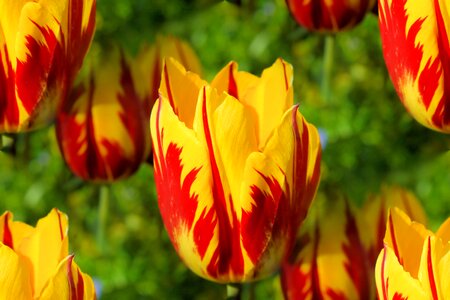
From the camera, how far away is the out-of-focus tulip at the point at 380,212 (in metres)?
1.09

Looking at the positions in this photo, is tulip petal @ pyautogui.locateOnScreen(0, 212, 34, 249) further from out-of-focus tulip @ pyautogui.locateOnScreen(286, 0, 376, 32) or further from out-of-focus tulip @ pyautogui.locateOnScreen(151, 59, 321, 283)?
out-of-focus tulip @ pyautogui.locateOnScreen(286, 0, 376, 32)

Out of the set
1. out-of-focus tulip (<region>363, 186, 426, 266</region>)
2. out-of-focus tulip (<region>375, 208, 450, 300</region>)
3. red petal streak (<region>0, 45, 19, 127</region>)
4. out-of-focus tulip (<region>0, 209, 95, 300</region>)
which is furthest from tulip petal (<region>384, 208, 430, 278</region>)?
red petal streak (<region>0, 45, 19, 127</region>)

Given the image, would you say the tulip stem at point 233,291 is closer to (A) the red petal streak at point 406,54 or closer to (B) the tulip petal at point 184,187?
(B) the tulip petal at point 184,187

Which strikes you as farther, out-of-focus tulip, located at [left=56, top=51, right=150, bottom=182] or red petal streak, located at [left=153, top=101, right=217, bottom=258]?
out-of-focus tulip, located at [left=56, top=51, right=150, bottom=182]

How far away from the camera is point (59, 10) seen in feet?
3.49

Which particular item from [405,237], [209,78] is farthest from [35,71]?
[209,78]

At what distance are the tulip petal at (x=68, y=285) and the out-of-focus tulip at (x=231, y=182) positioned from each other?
3.5 inches

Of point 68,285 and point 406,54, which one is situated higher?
point 406,54

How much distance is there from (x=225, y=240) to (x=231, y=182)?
0.05 m

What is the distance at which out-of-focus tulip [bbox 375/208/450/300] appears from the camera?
33.8 inches

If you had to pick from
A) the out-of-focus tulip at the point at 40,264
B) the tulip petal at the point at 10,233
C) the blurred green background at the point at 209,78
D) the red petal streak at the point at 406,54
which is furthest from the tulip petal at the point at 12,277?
the red petal streak at the point at 406,54

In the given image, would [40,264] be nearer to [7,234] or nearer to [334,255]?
[7,234]

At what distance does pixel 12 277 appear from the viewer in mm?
940

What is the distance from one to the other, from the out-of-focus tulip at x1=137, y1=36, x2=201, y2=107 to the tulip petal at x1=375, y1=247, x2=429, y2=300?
1.24 feet
